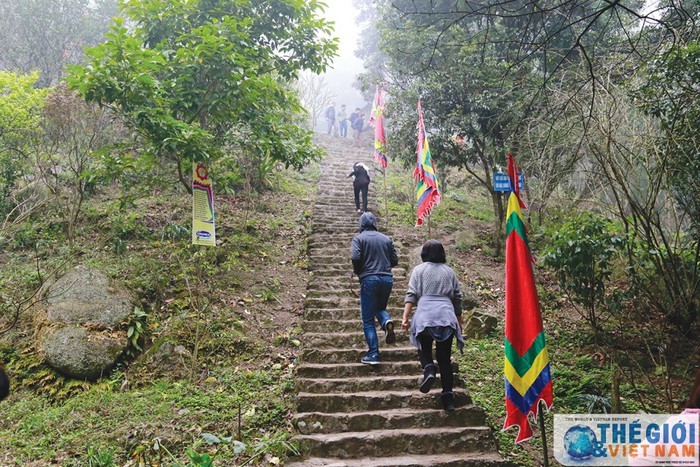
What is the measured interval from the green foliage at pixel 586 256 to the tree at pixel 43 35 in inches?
627

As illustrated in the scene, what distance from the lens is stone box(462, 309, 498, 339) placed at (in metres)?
6.48

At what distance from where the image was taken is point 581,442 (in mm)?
3316

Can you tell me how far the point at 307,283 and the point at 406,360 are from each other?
116 inches

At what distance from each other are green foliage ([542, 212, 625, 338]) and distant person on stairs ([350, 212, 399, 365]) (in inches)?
95.5

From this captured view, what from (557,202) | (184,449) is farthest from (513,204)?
(557,202)

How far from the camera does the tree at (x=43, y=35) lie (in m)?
14.7

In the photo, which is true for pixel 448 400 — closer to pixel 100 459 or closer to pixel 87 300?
pixel 100 459

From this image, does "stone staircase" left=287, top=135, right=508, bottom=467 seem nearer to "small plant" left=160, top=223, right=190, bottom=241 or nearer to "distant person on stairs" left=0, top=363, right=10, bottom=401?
"distant person on stairs" left=0, top=363, right=10, bottom=401

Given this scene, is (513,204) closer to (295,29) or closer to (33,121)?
(295,29)

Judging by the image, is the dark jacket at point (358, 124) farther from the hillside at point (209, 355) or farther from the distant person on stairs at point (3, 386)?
the distant person on stairs at point (3, 386)

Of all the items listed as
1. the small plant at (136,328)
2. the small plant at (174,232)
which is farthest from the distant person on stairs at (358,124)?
the small plant at (136,328)

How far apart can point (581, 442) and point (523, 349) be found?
85cm

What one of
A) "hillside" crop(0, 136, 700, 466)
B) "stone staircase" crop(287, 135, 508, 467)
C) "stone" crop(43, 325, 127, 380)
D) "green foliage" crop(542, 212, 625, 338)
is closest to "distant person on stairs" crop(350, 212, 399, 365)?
"stone staircase" crop(287, 135, 508, 467)

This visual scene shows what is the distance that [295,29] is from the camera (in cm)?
773
